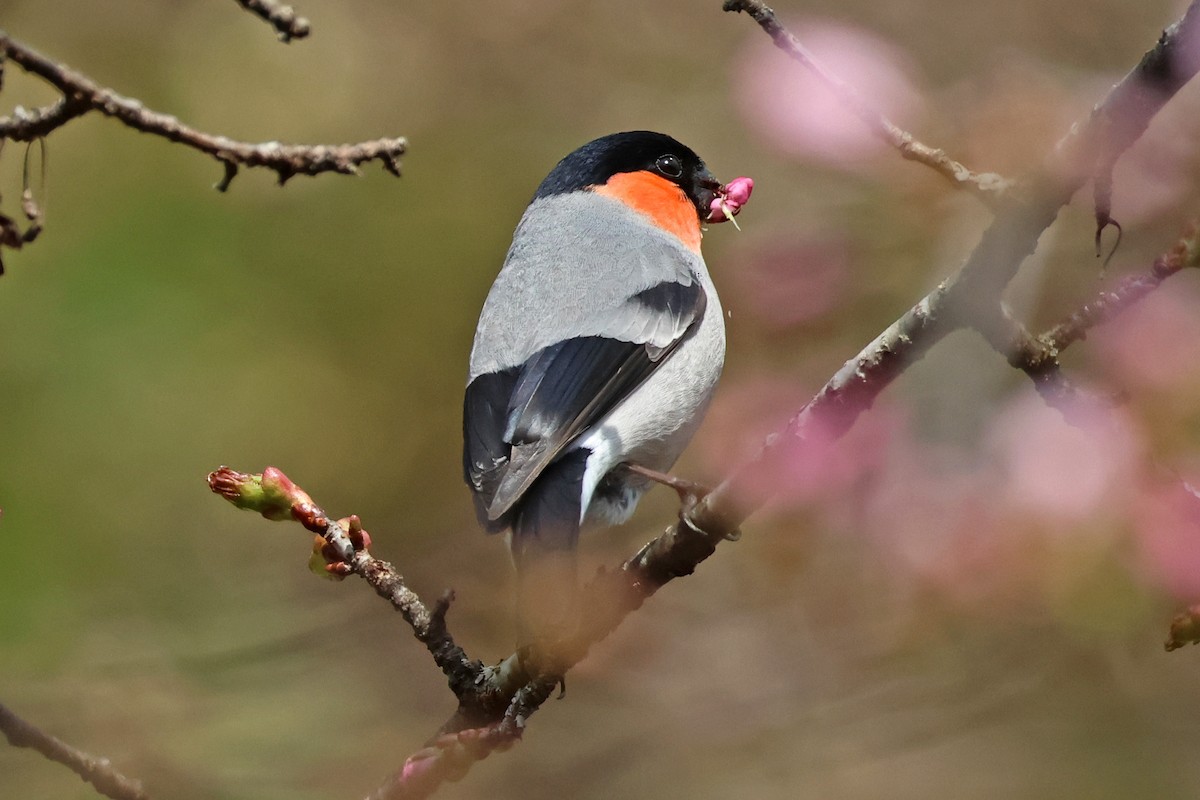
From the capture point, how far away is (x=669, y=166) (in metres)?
4.42

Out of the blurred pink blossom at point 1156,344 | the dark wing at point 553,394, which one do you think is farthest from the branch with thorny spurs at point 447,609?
the blurred pink blossom at point 1156,344

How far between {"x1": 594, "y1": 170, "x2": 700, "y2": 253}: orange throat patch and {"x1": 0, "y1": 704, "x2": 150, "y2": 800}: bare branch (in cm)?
262

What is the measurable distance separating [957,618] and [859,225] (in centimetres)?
127

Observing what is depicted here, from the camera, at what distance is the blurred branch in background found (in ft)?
5.24

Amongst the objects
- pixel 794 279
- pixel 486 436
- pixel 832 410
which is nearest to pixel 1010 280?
pixel 832 410

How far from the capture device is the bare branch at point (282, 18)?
1.58m

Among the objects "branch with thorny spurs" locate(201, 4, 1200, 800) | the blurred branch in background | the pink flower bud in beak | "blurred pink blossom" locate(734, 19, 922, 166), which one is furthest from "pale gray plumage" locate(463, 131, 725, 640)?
the blurred branch in background

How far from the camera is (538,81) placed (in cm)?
616

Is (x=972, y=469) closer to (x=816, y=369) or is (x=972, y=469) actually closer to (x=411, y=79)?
(x=816, y=369)

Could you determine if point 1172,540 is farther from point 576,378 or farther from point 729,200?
point 729,200

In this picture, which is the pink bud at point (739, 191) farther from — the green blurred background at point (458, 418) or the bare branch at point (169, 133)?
the bare branch at point (169, 133)

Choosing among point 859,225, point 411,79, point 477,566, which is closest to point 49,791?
point 477,566

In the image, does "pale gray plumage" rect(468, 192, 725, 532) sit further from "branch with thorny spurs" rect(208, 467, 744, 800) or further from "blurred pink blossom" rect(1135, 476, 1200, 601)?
"blurred pink blossom" rect(1135, 476, 1200, 601)

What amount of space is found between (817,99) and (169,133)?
2.12m
